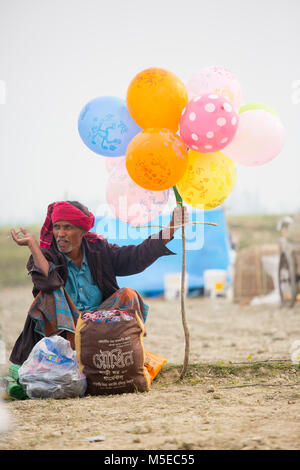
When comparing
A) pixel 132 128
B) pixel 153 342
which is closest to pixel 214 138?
pixel 132 128

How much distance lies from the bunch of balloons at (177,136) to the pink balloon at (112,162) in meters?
0.02

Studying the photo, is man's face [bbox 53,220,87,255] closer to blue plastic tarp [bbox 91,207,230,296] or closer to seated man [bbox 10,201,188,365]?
seated man [bbox 10,201,188,365]

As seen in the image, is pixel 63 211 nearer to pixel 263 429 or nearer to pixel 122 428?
pixel 122 428

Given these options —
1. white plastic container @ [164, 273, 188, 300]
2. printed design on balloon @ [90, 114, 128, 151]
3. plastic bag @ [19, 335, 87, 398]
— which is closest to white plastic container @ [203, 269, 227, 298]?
white plastic container @ [164, 273, 188, 300]

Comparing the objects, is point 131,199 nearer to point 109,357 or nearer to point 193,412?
point 109,357

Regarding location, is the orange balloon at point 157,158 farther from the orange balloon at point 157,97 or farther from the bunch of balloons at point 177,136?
the orange balloon at point 157,97

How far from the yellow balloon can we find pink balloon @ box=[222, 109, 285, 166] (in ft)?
0.39

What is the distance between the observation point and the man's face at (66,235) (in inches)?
146

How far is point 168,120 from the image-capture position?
338 centimetres

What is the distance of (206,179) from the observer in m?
3.43

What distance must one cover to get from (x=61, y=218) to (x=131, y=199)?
0.50 metres

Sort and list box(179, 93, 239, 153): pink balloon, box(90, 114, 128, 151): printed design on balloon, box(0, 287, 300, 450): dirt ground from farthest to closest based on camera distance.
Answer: box(90, 114, 128, 151): printed design on balloon < box(179, 93, 239, 153): pink balloon < box(0, 287, 300, 450): dirt ground

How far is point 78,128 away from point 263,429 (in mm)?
2339

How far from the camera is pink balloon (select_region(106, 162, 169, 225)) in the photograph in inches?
145
